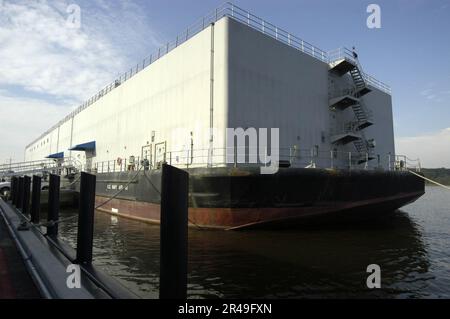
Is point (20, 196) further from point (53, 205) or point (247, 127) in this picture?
point (247, 127)

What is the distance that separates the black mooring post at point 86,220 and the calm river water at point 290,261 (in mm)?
1446

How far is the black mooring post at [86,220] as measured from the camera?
607 centimetres

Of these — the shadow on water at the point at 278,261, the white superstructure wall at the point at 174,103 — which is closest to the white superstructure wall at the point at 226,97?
the white superstructure wall at the point at 174,103

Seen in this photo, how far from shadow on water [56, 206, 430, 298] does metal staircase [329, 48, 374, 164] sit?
7.59 meters

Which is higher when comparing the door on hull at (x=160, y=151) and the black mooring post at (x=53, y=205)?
the door on hull at (x=160, y=151)

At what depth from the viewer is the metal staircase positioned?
2100cm

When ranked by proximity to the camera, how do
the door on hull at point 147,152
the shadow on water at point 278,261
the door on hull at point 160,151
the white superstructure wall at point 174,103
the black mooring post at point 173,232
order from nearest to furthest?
the black mooring post at point 173,232 < the shadow on water at point 278,261 < the white superstructure wall at point 174,103 < the door on hull at point 160,151 < the door on hull at point 147,152

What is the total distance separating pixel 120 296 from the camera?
174 inches

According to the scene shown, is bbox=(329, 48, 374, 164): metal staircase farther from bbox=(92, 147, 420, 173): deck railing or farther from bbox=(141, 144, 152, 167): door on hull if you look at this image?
bbox=(141, 144, 152, 167): door on hull

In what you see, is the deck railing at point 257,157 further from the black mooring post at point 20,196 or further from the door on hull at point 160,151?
the black mooring post at point 20,196

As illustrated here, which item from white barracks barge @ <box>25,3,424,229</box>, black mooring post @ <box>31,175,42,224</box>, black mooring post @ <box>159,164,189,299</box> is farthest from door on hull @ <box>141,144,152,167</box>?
black mooring post @ <box>159,164,189,299</box>

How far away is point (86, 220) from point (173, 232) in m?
3.04

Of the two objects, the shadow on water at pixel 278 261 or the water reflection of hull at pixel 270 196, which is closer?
the shadow on water at pixel 278 261
